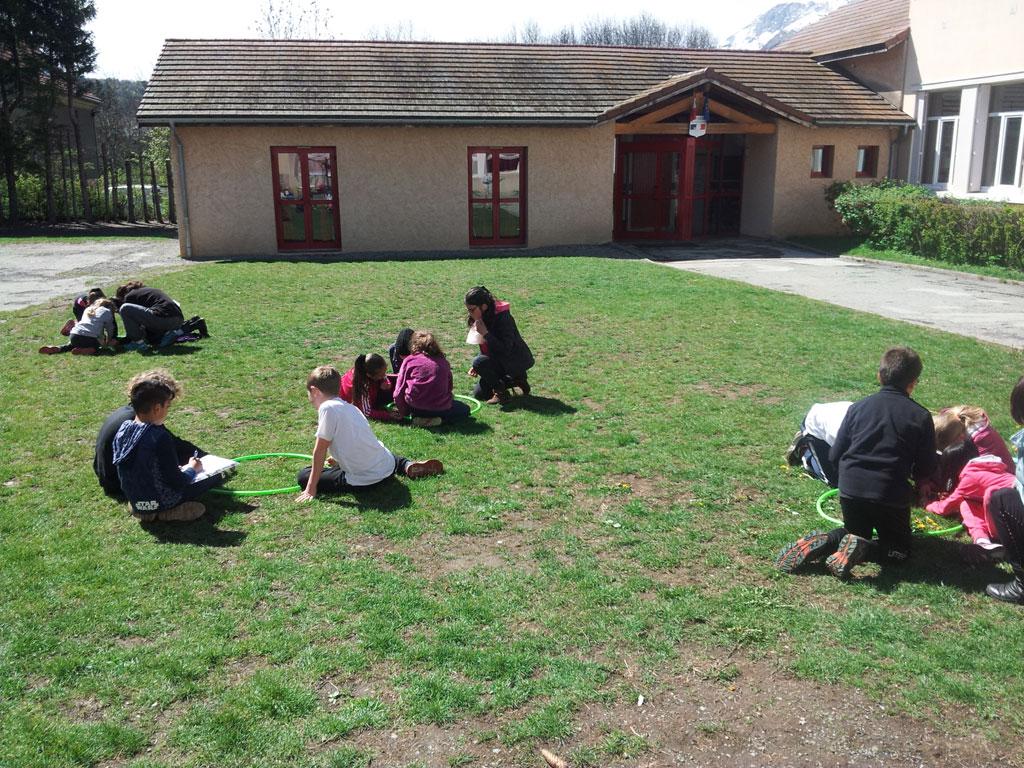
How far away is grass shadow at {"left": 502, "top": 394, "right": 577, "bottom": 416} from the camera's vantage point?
8.35 m

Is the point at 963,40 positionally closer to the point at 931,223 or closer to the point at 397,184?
the point at 931,223

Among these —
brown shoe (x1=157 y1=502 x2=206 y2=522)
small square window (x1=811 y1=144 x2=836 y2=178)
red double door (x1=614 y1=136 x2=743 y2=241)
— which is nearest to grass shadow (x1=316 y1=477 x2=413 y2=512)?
brown shoe (x1=157 y1=502 x2=206 y2=522)

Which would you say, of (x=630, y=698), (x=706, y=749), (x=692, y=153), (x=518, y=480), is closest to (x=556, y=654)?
(x=630, y=698)

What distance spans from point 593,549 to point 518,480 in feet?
4.16

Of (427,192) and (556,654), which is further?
(427,192)

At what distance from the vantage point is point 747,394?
29.2ft

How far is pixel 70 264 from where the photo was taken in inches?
781

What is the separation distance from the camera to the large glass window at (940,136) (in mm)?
23594

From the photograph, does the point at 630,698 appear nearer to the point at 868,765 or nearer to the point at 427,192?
the point at 868,765

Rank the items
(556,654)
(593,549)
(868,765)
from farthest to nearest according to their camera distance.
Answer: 1. (593,549)
2. (556,654)
3. (868,765)

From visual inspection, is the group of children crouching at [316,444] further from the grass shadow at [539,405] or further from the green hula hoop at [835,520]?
the green hula hoop at [835,520]

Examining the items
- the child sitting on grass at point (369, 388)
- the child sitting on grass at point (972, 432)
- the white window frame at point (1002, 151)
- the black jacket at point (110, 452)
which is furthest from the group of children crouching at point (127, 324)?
the white window frame at point (1002, 151)

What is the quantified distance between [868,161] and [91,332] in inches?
872

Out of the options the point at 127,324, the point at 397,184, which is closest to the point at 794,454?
the point at 127,324
